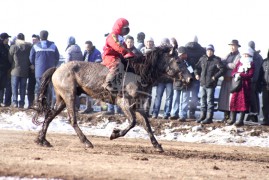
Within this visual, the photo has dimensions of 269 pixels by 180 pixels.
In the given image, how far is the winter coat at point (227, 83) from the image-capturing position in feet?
66.1

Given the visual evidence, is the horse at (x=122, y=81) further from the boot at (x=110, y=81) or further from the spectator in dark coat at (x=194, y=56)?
the spectator in dark coat at (x=194, y=56)

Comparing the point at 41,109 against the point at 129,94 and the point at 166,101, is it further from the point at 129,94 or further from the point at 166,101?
the point at 166,101

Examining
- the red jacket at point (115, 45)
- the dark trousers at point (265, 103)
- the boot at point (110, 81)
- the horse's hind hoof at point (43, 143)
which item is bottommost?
the horse's hind hoof at point (43, 143)

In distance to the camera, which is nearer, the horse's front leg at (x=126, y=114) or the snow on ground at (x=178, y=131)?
the horse's front leg at (x=126, y=114)

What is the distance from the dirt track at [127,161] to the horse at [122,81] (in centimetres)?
75

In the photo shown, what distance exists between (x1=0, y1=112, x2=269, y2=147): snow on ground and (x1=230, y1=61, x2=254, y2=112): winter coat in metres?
0.58

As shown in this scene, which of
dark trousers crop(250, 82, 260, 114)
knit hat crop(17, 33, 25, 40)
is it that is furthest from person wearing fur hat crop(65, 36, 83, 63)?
dark trousers crop(250, 82, 260, 114)

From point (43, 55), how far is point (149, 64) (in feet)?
26.7

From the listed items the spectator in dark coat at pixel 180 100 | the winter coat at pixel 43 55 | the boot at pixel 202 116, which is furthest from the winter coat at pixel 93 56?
the boot at pixel 202 116

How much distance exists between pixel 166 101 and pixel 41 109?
18.8 feet

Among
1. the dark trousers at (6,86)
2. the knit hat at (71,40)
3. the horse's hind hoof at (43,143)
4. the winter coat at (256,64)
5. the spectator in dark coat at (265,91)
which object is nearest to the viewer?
the horse's hind hoof at (43,143)

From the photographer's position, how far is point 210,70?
20.2m

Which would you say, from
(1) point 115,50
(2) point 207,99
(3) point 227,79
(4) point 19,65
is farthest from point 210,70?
(4) point 19,65

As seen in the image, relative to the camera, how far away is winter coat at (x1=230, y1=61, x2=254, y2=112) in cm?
1931
